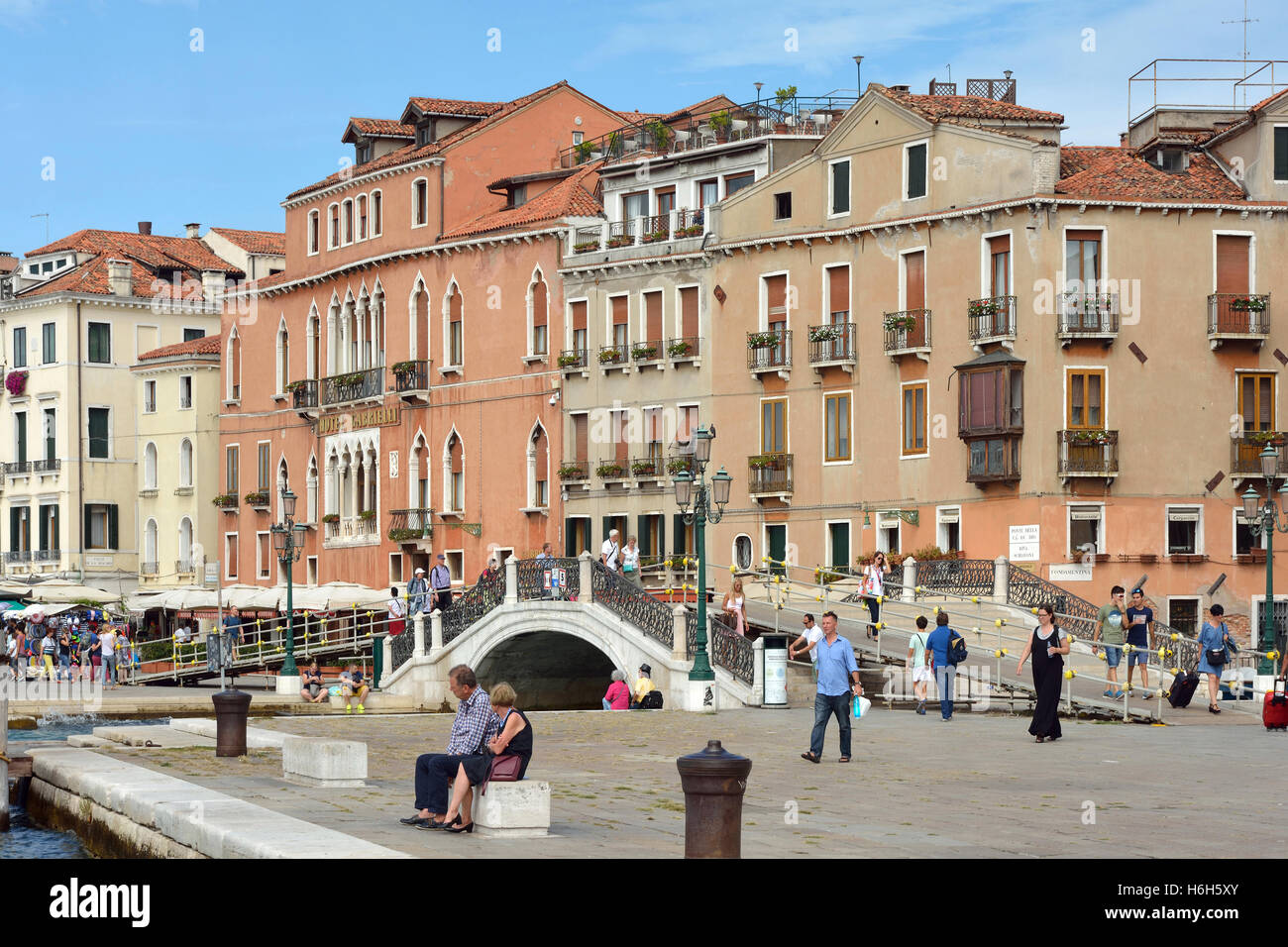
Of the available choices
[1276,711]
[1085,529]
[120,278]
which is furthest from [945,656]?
[120,278]

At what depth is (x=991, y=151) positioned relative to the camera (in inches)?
1618

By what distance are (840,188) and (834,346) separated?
3.39 meters

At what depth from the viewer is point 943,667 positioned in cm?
2686

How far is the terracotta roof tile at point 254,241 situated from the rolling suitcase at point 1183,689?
49.0 metres

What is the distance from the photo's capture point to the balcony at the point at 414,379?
53.7 metres

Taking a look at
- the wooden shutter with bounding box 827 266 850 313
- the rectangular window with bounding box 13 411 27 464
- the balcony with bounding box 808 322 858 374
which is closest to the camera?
the balcony with bounding box 808 322 858 374

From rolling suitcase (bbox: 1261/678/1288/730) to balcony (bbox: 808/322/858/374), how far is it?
777 inches

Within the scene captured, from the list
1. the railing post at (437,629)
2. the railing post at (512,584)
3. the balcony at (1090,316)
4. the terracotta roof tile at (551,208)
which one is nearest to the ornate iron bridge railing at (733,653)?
the railing post at (512,584)

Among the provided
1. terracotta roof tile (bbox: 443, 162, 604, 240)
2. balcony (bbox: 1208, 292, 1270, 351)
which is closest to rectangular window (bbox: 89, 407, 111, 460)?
terracotta roof tile (bbox: 443, 162, 604, 240)

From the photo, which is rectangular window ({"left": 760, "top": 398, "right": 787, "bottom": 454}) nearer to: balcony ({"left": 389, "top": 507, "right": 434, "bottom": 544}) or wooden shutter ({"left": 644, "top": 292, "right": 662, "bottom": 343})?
wooden shutter ({"left": 644, "top": 292, "right": 662, "bottom": 343})

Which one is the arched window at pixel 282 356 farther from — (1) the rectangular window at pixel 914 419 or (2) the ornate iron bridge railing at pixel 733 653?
(2) the ornate iron bridge railing at pixel 733 653

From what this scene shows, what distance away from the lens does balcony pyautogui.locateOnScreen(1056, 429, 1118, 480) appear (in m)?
39.8

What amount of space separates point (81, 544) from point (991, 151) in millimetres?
37164
